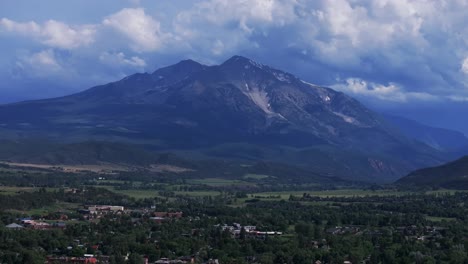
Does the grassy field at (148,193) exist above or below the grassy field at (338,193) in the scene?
below

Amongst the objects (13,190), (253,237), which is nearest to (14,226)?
(253,237)

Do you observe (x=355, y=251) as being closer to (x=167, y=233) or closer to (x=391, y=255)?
(x=391, y=255)

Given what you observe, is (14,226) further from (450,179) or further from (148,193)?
(450,179)

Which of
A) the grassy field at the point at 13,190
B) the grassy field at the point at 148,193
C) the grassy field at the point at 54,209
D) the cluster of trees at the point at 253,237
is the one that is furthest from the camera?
the grassy field at the point at 148,193

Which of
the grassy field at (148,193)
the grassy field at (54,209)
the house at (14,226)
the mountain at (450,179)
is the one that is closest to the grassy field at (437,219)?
the grassy field at (54,209)

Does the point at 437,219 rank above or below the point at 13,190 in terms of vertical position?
below

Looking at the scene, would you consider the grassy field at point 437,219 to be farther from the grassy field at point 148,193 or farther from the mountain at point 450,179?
the mountain at point 450,179

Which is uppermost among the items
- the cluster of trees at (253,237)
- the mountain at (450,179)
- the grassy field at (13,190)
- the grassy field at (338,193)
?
the mountain at (450,179)

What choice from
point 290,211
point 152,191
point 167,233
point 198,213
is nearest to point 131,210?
point 198,213

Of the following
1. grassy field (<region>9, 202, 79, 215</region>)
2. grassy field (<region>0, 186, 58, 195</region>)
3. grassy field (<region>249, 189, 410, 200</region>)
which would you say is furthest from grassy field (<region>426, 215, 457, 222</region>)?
grassy field (<region>0, 186, 58, 195</region>)

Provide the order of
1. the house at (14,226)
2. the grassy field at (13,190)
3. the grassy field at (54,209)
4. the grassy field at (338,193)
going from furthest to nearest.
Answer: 1. the grassy field at (338,193)
2. the grassy field at (13,190)
3. the grassy field at (54,209)
4. the house at (14,226)

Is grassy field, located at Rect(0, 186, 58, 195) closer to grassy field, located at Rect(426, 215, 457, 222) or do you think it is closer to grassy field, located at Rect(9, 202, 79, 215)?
grassy field, located at Rect(9, 202, 79, 215)
